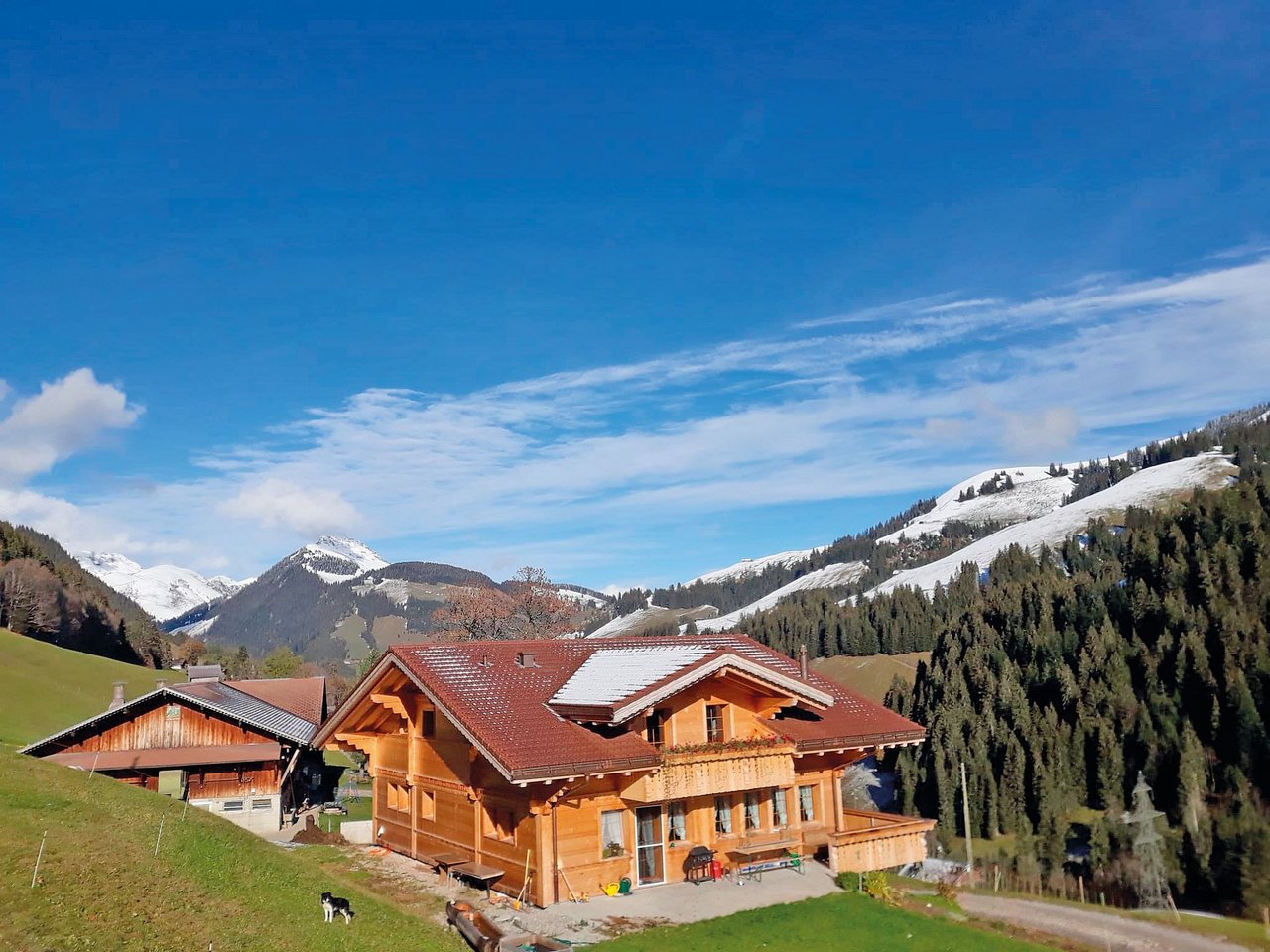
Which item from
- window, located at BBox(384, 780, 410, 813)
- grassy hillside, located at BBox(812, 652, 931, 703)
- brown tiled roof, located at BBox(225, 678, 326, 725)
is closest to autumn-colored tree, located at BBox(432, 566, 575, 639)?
brown tiled roof, located at BBox(225, 678, 326, 725)

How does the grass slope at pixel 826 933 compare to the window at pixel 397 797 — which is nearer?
the grass slope at pixel 826 933

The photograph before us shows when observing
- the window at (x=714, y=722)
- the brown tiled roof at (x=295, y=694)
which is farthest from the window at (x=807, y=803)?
the brown tiled roof at (x=295, y=694)

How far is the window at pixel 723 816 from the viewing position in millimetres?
25375

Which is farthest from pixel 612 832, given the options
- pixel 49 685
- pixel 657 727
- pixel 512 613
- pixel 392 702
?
pixel 49 685

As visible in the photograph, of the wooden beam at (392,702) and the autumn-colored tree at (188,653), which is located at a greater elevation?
the autumn-colored tree at (188,653)

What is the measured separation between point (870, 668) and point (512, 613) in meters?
113

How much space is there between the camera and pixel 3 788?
20.9 m

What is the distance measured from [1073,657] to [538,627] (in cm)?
6939

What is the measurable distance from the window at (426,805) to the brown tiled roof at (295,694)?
57.6 ft

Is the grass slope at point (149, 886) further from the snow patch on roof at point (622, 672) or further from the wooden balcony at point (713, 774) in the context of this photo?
the snow patch on roof at point (622, 672)

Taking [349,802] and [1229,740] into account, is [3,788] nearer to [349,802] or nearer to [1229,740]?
[349,802]

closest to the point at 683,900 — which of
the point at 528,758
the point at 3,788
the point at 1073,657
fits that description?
the point at 528,758

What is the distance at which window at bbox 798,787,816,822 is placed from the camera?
27.4 meters

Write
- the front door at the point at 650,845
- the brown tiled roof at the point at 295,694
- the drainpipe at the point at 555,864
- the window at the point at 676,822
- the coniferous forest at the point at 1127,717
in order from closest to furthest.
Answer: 1. the drainpipe at the point at 555,864
2. the front door at the point at 650,845
3. the window at the point at 676,822
4. the brown tiled roof at the point at 295,694
5. the coniferous forest at the point at 1127,717
